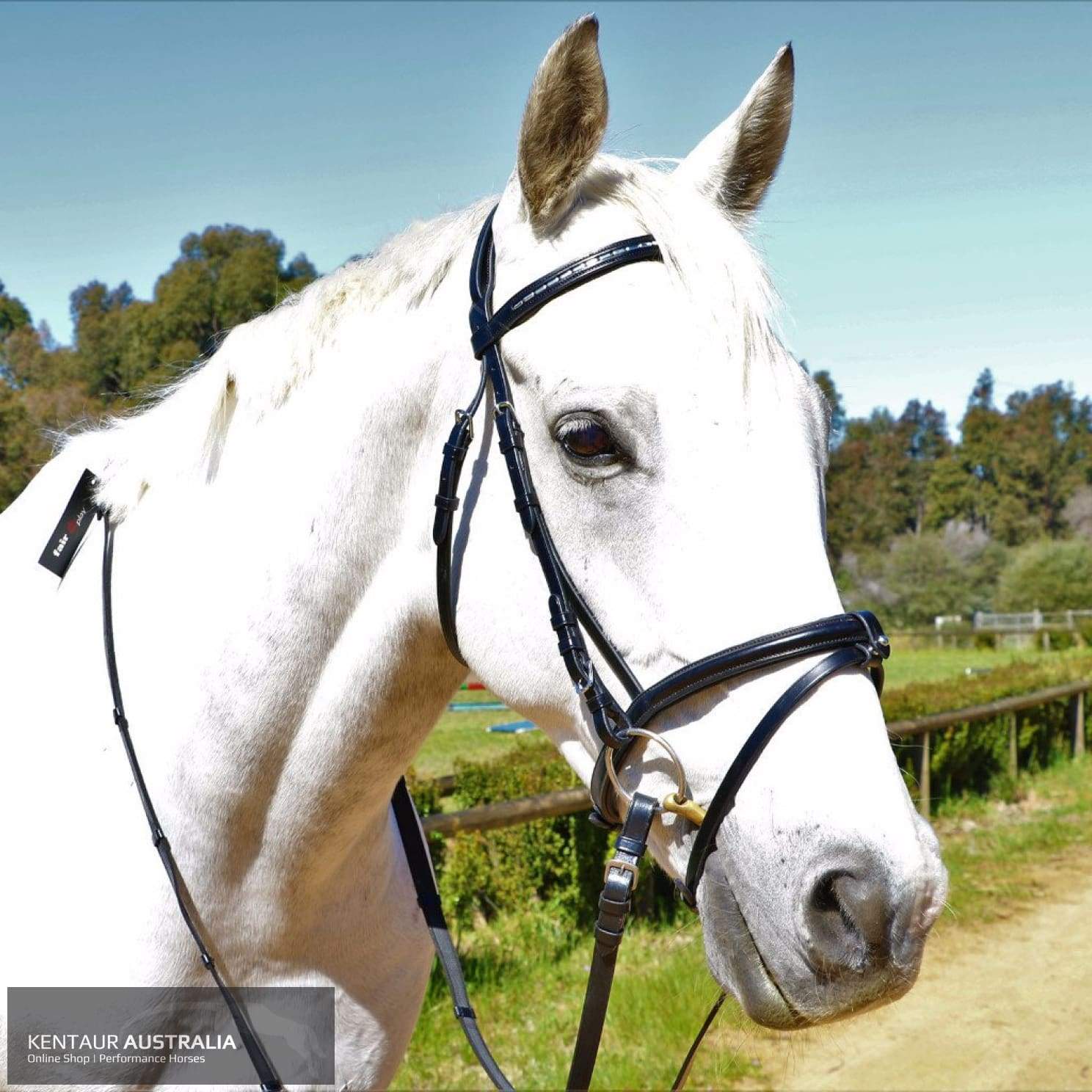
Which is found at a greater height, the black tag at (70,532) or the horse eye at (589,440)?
the horse eye at (589,440)

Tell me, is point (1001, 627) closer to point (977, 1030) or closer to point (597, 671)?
point (977, 1030)

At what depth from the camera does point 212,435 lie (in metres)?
2.09

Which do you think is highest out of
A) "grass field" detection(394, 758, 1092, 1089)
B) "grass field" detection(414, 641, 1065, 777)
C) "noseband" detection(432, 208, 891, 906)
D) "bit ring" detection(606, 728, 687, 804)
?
"noseband" detection(432, 208, 891, 906)

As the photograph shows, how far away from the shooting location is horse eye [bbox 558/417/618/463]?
161 cm

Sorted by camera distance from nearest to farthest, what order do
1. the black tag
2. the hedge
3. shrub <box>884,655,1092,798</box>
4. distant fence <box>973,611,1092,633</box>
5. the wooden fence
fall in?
1. the black tag
2. the wooden fence
3. the hedge
4. shrub <box>884,655,1092,798</box>
5. distant fence <box>973,611,1092,633</box>

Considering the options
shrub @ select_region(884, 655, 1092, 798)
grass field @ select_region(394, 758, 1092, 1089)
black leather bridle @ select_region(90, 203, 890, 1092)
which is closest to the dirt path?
grass field @ select_region(394, 758, 1092, 1089)

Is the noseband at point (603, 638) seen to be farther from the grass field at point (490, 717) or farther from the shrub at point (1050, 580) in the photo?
the shrub at point (1050, 580)

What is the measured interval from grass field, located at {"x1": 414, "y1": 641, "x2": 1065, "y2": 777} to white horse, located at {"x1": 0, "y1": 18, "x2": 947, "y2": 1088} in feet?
3.78

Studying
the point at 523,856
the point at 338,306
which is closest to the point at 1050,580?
the point at 523,856

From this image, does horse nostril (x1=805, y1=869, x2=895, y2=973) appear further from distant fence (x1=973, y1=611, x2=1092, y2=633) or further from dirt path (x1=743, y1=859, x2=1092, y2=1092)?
distant fence (x1=973, y1=611, x2=1092, y2=633)

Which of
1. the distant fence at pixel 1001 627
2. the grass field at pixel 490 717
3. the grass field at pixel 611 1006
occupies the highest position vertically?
the grass field at pixel 611 1006

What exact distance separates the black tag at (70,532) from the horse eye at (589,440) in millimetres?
1242

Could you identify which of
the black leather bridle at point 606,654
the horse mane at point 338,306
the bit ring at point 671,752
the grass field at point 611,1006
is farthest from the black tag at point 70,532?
the grass field at point 611,1006

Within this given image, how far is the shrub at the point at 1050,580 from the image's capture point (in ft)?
162
